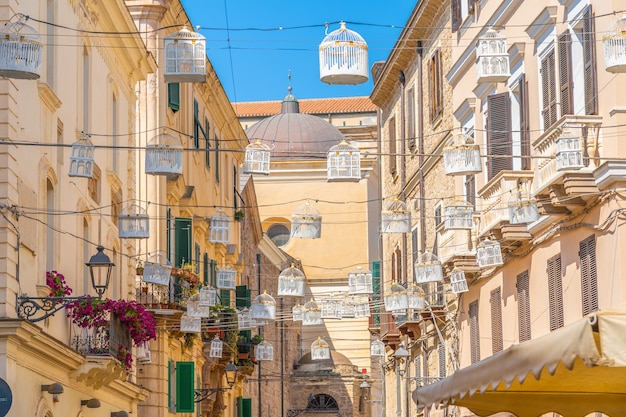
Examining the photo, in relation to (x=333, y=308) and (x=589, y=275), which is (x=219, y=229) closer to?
(x=589, y=275)

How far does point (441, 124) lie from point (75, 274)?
12.1 metres

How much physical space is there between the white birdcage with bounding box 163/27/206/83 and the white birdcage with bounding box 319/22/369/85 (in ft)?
4.67

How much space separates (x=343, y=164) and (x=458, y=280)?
338 inches

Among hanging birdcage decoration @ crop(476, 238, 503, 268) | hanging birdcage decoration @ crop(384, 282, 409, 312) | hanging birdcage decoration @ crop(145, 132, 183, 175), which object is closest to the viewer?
hanging birdcage decoration @ crop(145, 132, 183, 175)

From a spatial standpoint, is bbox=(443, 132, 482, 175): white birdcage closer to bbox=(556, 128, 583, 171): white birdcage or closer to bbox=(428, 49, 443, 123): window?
bbox=(556, 128, 583, 171): white birdcage

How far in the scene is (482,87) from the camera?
26266 mm

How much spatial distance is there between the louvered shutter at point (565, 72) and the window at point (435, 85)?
11.2 m

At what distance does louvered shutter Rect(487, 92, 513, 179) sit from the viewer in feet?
79.8

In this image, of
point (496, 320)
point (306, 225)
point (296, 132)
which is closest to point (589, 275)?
point (306, 225)

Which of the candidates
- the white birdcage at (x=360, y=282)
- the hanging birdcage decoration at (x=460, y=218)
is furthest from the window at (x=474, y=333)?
the hanging birdcage decoration at (x=460, y=218)

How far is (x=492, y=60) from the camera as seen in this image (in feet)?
54.1

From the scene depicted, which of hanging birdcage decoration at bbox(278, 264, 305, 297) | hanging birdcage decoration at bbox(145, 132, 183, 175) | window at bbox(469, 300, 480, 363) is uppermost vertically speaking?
hanging birdcage decoration at bbox(145, 132, 183, 175)

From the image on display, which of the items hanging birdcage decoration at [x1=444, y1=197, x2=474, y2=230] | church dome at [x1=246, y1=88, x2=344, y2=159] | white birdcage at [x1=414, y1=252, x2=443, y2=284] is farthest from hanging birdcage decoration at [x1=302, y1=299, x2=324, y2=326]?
church dome at [x1=246, y1=88, x2=344, y2=159]

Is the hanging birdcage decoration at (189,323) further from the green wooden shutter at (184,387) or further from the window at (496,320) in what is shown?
the window at (496,320)
